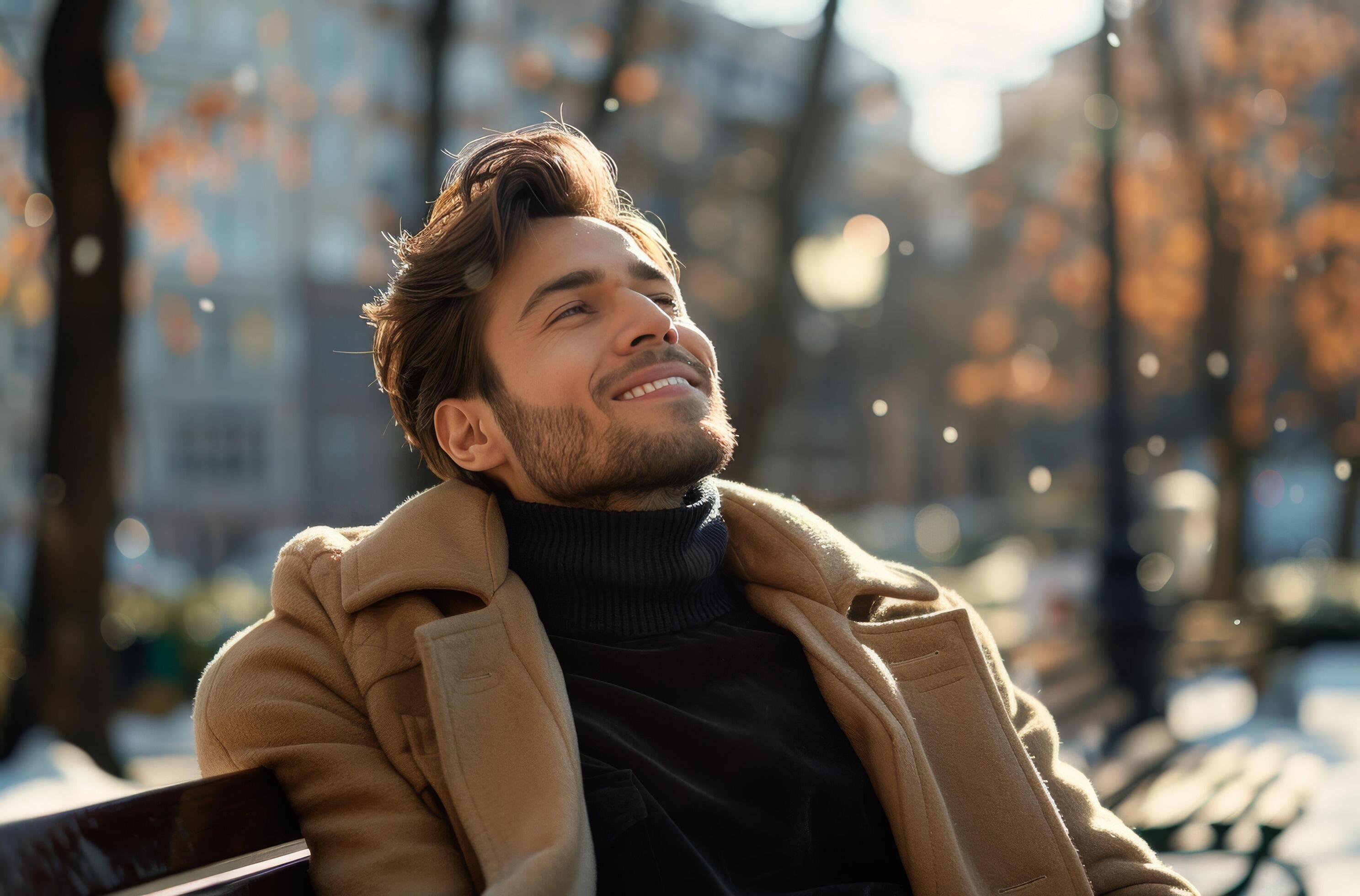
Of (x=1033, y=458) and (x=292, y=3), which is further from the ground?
(x=292, y=3)

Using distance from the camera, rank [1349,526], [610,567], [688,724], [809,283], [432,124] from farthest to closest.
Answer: [1349,526]
[809,283]
[432,124]
[610,567]
[688,724]

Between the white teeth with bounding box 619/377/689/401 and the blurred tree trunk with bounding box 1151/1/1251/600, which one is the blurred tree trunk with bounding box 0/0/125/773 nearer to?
the white teeth with bounding box 619/377/689/401

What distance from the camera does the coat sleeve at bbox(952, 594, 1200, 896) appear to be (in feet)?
7.88

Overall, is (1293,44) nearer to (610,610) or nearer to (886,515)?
(610,610)

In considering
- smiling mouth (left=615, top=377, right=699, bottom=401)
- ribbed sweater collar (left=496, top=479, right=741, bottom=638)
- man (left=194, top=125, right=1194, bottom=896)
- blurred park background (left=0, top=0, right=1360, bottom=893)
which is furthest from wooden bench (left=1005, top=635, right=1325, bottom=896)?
smiling mouth (left=615, top=377, right=699, bottom=401)

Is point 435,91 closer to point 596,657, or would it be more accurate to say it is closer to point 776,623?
point 776,623

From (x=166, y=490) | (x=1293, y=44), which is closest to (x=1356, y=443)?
(x=1293, y=44)

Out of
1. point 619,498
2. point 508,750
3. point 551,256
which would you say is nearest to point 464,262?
point 551,256

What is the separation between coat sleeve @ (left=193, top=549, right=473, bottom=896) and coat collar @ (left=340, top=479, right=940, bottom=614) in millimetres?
172

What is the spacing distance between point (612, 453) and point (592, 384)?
0.16m

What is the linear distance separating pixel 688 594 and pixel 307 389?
1809 cm

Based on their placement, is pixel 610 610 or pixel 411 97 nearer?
pixel 610 610

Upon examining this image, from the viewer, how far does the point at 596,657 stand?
2375mm

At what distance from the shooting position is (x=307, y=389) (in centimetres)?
1953
